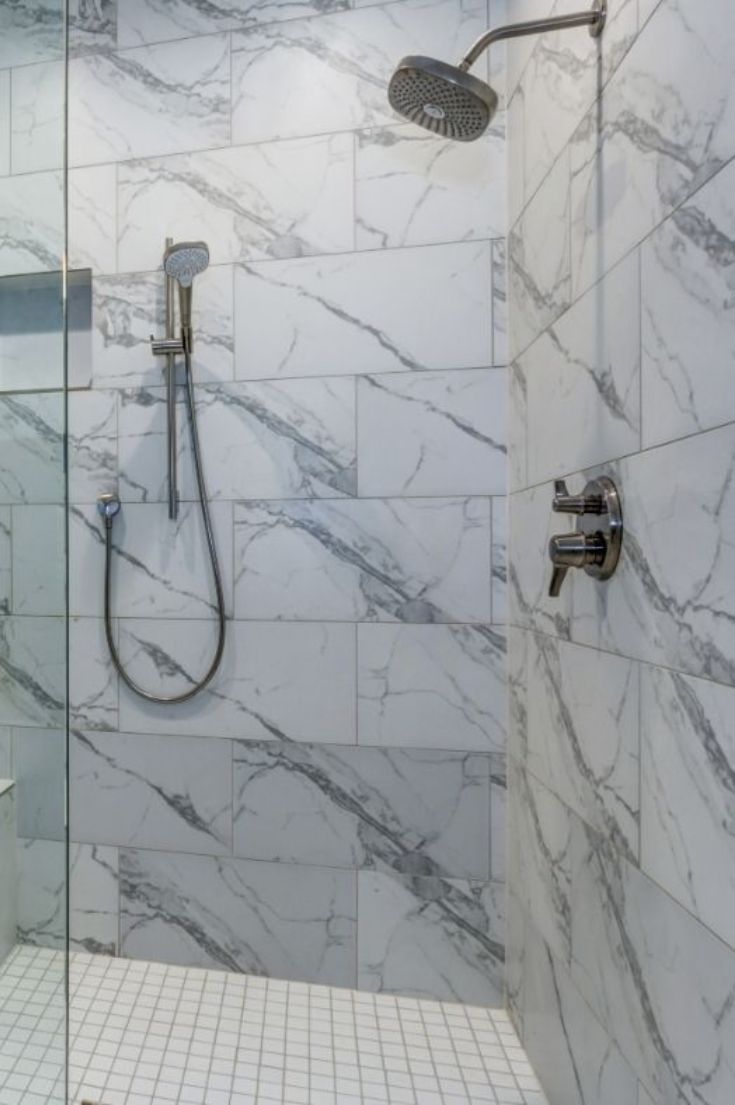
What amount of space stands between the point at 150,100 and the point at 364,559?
1.42 m

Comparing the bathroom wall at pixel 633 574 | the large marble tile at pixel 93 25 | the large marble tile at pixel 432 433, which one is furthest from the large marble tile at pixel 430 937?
the large marble tile at pixel 93 25

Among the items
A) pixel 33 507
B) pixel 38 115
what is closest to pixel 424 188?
pixel 38 115

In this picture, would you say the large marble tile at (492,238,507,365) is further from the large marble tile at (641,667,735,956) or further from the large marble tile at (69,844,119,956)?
the large marble tile at (69,844,119,956)

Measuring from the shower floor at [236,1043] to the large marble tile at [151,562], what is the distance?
0.84 metres

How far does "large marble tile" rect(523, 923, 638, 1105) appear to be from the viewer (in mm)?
963

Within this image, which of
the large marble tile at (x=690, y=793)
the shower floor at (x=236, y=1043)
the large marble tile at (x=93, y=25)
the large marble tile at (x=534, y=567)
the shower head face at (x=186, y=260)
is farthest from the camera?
the large marble tile at (x=93, y=25)

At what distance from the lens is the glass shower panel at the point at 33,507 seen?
116 cm

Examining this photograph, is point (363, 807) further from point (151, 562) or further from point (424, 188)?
point (424, 188)

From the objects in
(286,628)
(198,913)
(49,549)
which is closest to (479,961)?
(198,913)

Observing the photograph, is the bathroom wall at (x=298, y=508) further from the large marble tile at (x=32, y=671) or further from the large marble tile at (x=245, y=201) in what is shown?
the large marble tile at (x=32, y=671)

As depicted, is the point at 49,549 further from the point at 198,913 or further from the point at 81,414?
the point at 198,913

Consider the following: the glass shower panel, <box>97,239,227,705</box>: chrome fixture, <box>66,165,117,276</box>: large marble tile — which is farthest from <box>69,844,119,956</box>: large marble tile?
<box>66,165,117,276</box>: large marble tile

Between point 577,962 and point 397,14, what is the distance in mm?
2195

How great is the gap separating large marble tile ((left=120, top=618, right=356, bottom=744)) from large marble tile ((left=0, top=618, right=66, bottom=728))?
53cm
